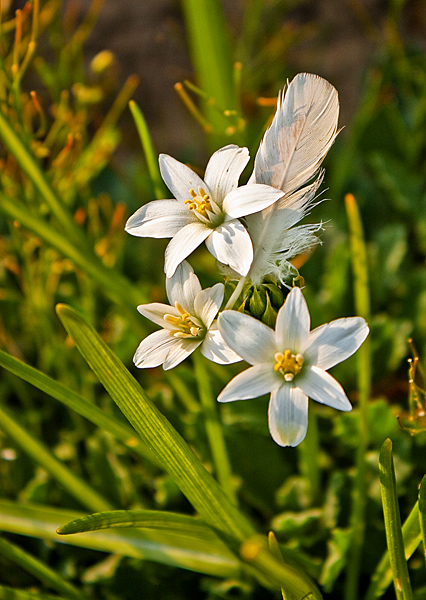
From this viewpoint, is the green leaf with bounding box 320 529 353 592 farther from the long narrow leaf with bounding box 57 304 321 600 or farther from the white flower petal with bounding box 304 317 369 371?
the white flower petal with bounding box 304 317 369 371

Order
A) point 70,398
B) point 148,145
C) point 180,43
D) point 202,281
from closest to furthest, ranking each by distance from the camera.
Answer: point 70,398, point 148,145, point 202,281, point 180,43

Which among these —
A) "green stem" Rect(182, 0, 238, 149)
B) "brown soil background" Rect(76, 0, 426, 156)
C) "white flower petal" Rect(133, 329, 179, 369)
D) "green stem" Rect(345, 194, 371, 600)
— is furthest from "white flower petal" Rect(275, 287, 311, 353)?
"brown soil background" Rect(76, 0, 426, 156)

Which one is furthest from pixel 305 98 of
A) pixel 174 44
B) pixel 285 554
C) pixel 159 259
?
pixel 174 44

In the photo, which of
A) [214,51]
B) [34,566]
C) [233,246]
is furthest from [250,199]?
[214,51]

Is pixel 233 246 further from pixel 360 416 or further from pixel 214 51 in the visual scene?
pixel 214 51

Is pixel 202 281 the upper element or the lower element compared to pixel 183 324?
lower

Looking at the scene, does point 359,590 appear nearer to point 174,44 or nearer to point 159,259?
point 159,259
